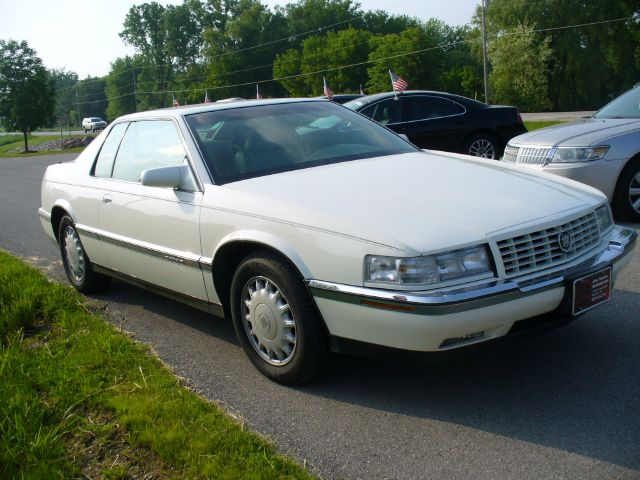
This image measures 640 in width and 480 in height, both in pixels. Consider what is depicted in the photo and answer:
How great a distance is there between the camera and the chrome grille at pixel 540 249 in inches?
124

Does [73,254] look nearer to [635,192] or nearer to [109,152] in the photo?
[109,152]

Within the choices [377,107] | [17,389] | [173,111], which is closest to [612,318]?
[173,111]

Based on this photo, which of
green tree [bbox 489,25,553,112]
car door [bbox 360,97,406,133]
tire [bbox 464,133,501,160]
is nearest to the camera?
car door [bbox 360,97,406,133]

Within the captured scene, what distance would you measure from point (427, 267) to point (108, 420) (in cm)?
171

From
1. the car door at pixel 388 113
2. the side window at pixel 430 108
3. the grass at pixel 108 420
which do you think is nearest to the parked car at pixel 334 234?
the grass at pixel 108 420

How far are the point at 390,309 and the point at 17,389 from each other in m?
2.04

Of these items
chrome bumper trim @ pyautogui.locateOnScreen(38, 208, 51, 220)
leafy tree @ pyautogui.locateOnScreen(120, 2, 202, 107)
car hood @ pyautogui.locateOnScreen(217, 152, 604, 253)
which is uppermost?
leafy tree @ pyautogui.locateOnScreen(120, 2, 202, 107)

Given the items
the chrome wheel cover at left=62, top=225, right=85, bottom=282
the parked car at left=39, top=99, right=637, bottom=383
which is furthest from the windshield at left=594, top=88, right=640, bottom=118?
the chrome wheel cover at left=62, top=225, right=85, bottom=282

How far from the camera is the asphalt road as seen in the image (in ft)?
9.27

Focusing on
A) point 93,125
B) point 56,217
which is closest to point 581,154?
point 56,217

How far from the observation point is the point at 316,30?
99.2 metres

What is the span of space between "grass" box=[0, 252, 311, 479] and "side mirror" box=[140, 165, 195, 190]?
1.05 m

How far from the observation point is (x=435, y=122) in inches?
448

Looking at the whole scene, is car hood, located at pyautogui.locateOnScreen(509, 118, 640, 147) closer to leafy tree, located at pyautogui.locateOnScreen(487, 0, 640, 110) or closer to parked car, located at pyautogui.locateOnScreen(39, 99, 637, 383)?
parked car, located at pyautogui.locateOnScreen(39, 99, 637, 383)
